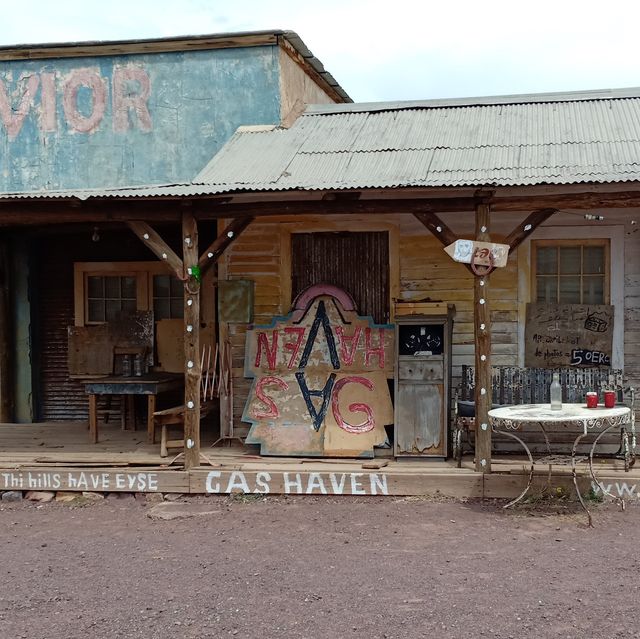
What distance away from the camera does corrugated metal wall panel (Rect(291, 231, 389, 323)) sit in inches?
377

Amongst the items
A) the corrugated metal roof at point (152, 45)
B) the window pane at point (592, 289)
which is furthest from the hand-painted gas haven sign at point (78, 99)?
the window pane at point (592, 289)

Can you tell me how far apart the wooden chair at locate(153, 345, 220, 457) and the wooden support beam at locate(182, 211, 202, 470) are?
0.65m

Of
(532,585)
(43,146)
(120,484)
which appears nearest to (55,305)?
(43,146)

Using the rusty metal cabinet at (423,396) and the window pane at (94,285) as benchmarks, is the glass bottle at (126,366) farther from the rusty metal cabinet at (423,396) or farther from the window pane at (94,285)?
the rusty metal cabinet at (423,396)

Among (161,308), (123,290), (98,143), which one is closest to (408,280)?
(161,308)

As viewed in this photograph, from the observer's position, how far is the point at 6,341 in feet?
39.1

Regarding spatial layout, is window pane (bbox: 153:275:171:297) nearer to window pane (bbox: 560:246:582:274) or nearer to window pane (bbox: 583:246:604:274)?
window pane (bbox: 560:246:582:274)

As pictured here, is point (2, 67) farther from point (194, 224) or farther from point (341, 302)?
point (341, 302)

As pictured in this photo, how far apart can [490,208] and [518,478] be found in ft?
8.63

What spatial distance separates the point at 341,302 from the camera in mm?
9523

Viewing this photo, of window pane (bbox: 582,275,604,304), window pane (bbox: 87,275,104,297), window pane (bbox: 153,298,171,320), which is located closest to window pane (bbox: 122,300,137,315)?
window pane (bbox: 153,298,171,320)

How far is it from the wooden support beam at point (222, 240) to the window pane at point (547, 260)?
3396 mm

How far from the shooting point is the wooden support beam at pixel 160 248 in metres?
8.26

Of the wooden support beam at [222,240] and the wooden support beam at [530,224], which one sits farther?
the wooden support beam at [222,240]
